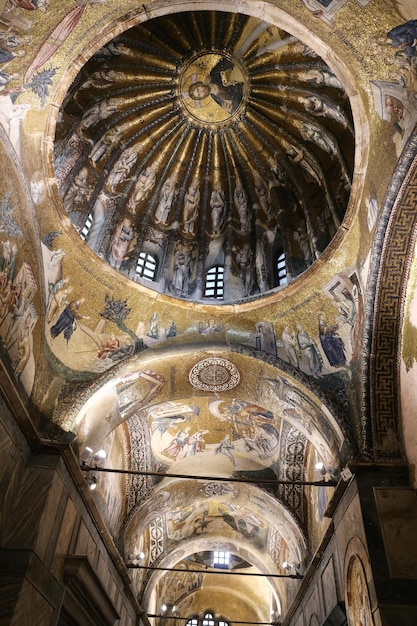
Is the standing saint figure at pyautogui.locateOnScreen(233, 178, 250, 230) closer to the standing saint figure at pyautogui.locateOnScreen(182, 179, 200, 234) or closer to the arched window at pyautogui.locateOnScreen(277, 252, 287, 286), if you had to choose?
the standing saint figure at pyautogui.locateOnScreen(182, 179, 200, 234)

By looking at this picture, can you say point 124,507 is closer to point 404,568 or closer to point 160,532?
point 160,532

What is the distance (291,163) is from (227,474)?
33.2 feet

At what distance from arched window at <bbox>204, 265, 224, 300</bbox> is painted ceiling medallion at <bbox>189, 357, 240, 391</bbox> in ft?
6.00

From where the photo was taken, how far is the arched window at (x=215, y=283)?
45.4 feet

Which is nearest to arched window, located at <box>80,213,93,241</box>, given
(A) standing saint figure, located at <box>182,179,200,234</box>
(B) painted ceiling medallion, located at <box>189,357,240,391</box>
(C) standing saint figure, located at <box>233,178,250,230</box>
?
(A) standing saint figure, located at <box>182,179,200,234</box>

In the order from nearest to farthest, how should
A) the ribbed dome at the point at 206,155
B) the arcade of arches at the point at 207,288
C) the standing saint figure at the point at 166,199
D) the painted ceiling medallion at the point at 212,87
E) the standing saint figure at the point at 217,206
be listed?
the arcade of arches at the point at 207,288 → the ribbed dome at the point at 206,155 → the painted ceiling medallion at the point at 212,87 → the standing saint figure at the point at 166,199 → the standing saint figure at the point at 217,206

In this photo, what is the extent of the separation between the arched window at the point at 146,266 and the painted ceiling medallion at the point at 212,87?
3939 mm

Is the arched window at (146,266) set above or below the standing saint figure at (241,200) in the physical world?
below

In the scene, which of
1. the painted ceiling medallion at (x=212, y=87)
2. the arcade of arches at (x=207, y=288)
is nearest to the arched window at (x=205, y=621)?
the arcade of arches at (x=207, y=288)

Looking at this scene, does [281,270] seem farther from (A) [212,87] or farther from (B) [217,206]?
(A) [212,87]

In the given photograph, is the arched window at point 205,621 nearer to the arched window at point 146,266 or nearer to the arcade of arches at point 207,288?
the arcade of arches at point 207,288

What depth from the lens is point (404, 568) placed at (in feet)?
27.6

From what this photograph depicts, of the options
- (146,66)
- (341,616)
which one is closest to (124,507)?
(341,616)

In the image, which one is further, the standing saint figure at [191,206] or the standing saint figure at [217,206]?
the standing saint figure at [217,206]
